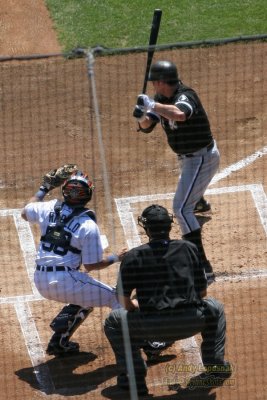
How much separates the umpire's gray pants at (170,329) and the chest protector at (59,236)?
73cm

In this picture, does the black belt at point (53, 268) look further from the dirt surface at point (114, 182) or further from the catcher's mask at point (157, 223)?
the catcher's mask at point (157, 223)

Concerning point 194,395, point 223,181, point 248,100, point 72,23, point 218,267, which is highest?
point 72,23

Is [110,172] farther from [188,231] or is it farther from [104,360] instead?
[104,360]

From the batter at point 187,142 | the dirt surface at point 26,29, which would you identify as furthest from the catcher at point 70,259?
the dirt surface at point 26,29

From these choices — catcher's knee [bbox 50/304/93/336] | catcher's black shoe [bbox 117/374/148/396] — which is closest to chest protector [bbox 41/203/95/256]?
catcher's knee [bbox 50/304/93/336]

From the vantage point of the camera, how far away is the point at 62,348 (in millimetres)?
9914

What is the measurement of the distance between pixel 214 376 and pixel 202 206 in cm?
280

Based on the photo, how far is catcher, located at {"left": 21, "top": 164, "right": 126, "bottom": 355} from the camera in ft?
31.8

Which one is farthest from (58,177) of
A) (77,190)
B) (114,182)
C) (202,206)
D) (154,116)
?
(114,182)

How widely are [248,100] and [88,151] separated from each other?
2035 millimetres

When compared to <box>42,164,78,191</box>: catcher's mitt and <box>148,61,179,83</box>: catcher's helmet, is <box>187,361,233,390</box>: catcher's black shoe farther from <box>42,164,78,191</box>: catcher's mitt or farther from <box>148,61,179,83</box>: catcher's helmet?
<box>148,61,179,83</box>: catcher's helmet

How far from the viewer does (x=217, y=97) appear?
13.9m

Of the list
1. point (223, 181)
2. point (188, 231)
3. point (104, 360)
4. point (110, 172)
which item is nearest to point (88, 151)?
point (110, 172)

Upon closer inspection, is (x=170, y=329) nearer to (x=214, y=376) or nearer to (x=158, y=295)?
(x=158, y=295)
